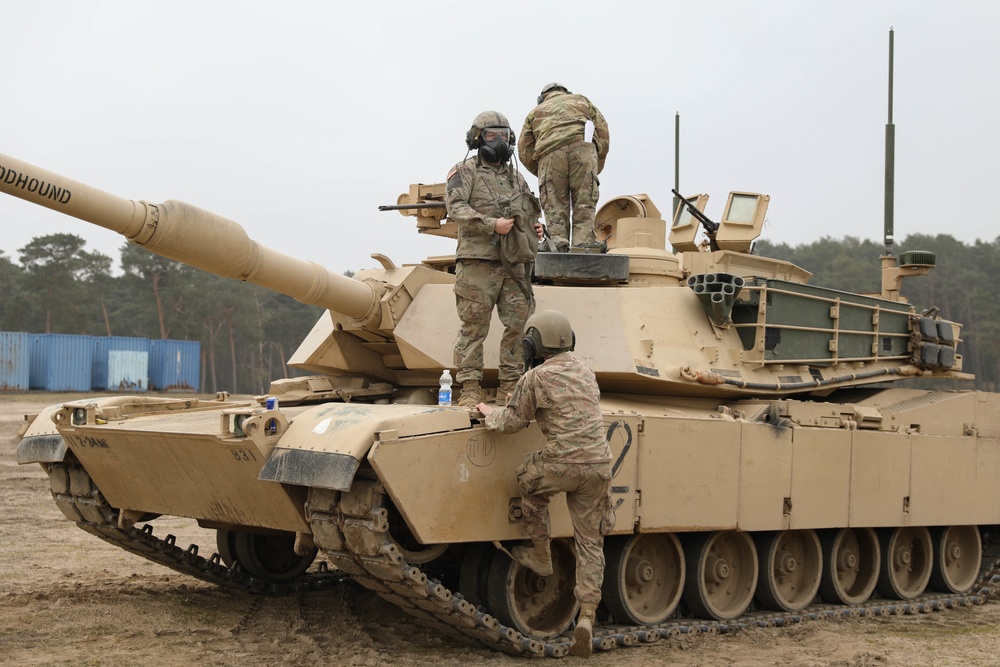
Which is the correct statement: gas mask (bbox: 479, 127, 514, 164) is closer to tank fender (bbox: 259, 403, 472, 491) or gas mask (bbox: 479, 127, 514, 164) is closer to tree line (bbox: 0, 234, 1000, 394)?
tank fender (bbox: 259, 403, 472, 491)

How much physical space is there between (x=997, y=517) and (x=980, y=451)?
2.52 ft

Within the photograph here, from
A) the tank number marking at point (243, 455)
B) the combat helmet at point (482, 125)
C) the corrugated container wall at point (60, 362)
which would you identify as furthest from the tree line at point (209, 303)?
the tank number marking at point (243, 455)

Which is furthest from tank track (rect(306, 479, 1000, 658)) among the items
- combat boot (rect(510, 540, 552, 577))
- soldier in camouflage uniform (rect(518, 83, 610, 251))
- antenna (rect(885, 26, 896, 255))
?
antenna (rect(885, 26, 896, 255))

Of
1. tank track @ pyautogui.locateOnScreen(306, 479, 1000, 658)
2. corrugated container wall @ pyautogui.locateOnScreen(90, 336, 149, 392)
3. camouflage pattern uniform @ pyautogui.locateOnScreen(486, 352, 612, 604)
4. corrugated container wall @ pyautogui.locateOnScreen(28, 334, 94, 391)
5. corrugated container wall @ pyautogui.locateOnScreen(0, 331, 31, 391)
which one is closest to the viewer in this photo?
tank track @ pyautogui.locateOnScreen(306, 479, 1000, 658)

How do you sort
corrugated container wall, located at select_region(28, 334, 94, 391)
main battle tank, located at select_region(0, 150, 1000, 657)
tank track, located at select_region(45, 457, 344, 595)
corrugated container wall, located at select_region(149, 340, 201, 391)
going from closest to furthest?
main battle tank, located at select_region(0, 150, 1000, 657) → tank track, located at select_region(45, 457, 344, 595) → corrugated container wall, located at select_region(28, 334, 94, 391) → corrugated container wall, located at select_region(149, 340, 201, 391)

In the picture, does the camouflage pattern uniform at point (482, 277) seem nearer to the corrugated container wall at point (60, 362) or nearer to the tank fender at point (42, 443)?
the tank fender at point (42, 443)

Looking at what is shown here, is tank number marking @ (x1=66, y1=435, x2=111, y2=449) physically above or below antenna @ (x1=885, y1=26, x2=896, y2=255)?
below

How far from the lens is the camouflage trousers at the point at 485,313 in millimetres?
8391

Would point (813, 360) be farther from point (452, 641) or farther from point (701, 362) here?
point (452, 641)

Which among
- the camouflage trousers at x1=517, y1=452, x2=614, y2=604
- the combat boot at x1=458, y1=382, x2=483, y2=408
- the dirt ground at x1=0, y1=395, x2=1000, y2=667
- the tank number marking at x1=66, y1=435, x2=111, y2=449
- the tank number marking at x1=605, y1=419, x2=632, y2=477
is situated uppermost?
the combat boot at x1=458, y1=382, x2=483, y2=408

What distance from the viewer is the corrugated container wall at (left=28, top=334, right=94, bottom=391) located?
37.2 m

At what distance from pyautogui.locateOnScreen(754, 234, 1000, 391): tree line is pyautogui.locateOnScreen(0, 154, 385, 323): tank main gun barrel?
119 ft

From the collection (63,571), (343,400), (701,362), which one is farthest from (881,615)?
(63,571)

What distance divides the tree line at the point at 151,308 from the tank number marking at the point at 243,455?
126ft
